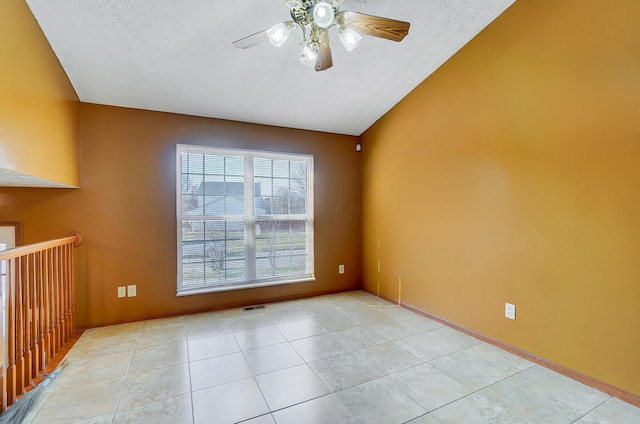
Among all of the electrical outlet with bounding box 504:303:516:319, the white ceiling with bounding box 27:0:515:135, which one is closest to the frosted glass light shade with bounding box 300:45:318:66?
the white ceiling with bounding box 27:0:515:135

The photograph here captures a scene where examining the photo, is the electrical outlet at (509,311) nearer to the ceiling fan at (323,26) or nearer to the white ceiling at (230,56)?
the ceiling fan at (323,26)

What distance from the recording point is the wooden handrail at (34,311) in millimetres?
1729

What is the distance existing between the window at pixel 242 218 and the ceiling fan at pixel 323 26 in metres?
1.88

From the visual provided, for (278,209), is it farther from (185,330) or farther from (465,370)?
(465,370)

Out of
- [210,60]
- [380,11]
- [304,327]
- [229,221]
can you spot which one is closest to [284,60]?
[210,60]

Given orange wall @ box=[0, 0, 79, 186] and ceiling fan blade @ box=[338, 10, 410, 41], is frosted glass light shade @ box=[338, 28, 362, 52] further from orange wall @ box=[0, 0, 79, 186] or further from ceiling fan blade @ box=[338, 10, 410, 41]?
orange wall @ box=[0, 0, 79, 186]

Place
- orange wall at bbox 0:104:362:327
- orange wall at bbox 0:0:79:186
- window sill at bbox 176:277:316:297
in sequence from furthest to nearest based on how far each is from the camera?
window sill at bbox 176:277:316:297 < orange wall at bbox 0:104:362:327 < orange wall at bbox 0:0:79:186

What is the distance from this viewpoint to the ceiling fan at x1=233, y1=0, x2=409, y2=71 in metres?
1.62

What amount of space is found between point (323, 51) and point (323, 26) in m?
0.22

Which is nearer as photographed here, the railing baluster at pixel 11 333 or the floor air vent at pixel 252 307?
the railing baluster at pixel 11 333

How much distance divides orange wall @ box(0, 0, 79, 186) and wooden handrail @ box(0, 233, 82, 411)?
567mm

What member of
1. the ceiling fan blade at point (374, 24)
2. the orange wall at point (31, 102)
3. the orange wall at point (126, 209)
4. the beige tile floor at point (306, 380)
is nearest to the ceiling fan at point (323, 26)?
the ceiling fan blade at point (374, 24)

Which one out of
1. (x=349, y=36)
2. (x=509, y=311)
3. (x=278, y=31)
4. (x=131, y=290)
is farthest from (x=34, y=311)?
(x=509, y=311)

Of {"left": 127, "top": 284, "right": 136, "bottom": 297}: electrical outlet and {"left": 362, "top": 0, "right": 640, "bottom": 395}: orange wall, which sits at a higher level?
{"left": 362, "top": 0, "right": 640, "bottom": 395}: orange wall
